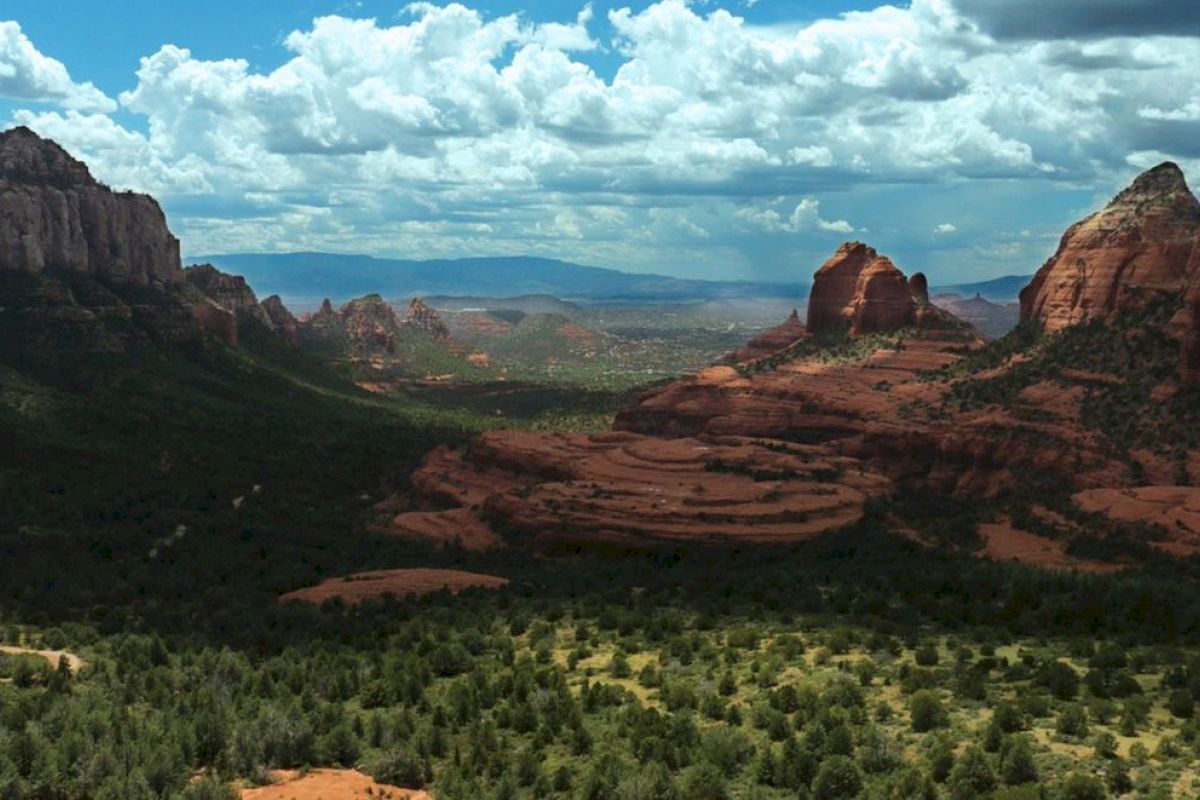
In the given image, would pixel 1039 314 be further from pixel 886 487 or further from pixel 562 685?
pixel 562 685

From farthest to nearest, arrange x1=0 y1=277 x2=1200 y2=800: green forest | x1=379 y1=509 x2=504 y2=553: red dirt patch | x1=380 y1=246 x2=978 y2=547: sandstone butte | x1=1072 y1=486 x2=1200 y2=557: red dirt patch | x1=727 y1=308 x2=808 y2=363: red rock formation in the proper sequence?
1. x1=727 y1=308 x2=808 y2=363: red rock formation
2. x1=379 y1=509 x2=504 y2=553: red dirt patch
3. x1=380 y1=246 x2=978 y2=547: sandstone butte
4. x1=1072 y1=486 x2=1200 y2=557: red dirt patch
5. x1=0 y1=277 x2=1200 y2=800: green forest

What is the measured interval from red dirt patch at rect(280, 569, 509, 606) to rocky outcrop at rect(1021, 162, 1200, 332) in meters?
64.3

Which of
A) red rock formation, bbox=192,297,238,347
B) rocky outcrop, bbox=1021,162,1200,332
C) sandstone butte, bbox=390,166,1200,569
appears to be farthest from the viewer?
red rock formation, bbox=192,297,238,347

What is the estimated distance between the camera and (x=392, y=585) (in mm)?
61719

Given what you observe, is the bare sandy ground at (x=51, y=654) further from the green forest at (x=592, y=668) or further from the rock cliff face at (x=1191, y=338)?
the rock cliff face at (x=1191, y=338)

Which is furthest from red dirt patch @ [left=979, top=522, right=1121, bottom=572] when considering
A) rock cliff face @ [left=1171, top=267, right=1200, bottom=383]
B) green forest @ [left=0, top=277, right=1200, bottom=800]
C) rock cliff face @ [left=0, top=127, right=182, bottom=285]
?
rock cliff face @ [left=0, top=127, right=182, bottom=285]

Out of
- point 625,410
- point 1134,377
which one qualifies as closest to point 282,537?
point 625,410

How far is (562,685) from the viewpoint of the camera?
3875 cm

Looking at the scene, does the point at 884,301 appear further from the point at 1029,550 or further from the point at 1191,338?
the point at 1029,550

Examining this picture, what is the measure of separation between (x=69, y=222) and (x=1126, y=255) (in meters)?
125

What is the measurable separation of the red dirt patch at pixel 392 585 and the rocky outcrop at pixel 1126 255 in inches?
2533

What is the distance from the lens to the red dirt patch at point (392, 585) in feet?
198

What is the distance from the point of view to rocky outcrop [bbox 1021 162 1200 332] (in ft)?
309

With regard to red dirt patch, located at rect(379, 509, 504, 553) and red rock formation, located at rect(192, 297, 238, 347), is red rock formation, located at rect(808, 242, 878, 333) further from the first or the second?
red rock formation, located at rect(192, 297, 238, 347)
